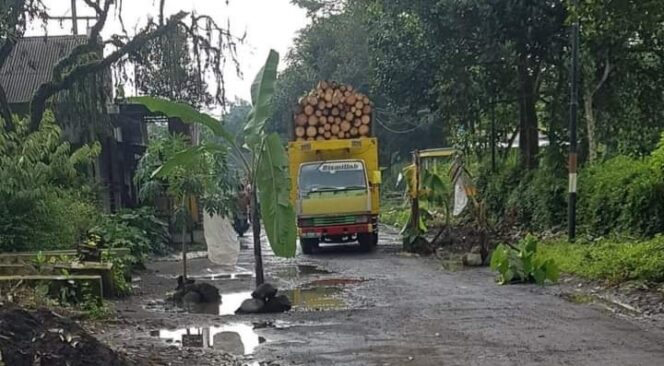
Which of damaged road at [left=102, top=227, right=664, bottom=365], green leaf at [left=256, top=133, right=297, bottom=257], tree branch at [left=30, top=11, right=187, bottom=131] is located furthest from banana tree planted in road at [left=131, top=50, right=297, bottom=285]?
tree branch at [left=30, top=11, right=187, bottom=131]

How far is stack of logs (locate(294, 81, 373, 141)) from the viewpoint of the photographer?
21.3 m

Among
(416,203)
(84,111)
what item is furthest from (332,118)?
(84,111)

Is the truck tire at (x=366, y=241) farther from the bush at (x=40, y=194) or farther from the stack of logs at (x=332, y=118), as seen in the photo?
the bush at (x=40, y=194)

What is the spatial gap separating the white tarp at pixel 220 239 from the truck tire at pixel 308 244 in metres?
5.67

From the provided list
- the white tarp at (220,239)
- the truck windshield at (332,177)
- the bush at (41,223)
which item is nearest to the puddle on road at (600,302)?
the white tarp at (220,239)

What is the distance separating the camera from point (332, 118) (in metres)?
21.4

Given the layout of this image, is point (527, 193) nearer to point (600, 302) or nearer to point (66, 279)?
point (600, 302)

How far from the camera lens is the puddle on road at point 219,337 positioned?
885 cm

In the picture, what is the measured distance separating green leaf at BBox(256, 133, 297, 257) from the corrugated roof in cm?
1526

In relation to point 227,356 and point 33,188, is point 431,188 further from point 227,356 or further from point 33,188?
point 227,356

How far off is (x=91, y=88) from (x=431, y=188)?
9.44 meters

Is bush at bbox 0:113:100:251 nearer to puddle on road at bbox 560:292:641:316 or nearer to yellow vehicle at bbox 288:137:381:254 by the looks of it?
yellow vehicle at bbox 288:137:381:254

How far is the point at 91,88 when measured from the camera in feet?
70.0

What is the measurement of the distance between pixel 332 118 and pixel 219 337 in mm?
12525
